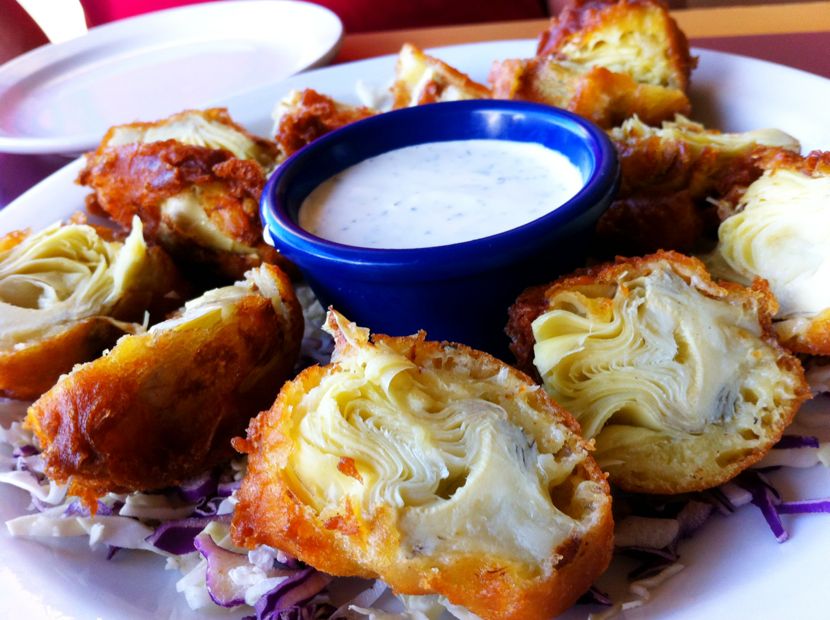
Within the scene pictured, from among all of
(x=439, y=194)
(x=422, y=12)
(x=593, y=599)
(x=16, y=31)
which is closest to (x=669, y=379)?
(x=593, y=599)

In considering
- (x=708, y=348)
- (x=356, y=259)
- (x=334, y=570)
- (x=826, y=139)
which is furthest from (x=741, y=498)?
(x=826, y=139)

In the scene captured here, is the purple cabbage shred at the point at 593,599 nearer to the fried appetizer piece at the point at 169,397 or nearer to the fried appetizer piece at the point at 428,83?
the fried appetizer piece at the point at 169,397

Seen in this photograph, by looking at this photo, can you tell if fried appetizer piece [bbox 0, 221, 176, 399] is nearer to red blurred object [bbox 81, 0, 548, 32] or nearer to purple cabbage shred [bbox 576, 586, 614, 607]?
purple cabbage shred [bbox 576, 586, 614, 607]

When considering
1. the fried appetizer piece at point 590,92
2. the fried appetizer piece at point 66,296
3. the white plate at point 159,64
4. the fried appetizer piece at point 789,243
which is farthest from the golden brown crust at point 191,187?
the fried appetizer piece at point 789,243

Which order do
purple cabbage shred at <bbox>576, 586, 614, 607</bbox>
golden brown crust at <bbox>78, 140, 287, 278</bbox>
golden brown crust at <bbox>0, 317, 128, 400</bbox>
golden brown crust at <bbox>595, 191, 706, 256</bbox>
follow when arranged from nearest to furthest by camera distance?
purple cabbage shred at <bbox>576, 586, 614, 607</bbox>, golden brown crust at <bbox>0, 317, 128, 400</bbox>, golden brown crust at <bbox>595, 191, 706, 256</bbox>, golden brown crust at <bbox>78, 140, 287, 278</bbox>

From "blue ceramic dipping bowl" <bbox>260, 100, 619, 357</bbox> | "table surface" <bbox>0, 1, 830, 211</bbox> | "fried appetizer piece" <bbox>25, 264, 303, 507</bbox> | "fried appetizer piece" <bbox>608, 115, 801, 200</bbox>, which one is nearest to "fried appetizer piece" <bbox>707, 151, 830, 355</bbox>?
"fried appetizer piece" <bbox>608, 115, 801, 200</bbox>

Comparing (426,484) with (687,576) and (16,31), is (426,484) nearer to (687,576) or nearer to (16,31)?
(687,576)
